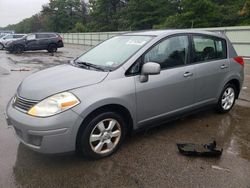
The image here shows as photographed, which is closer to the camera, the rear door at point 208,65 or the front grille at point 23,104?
the front grille at point 23,104

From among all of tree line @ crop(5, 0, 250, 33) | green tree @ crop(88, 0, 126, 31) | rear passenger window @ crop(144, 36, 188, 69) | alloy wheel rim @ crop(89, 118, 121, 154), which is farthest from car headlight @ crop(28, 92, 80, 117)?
green tree @ crop(88, 0, 126, 31)

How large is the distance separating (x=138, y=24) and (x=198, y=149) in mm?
35374

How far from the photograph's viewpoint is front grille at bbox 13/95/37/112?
327 cm

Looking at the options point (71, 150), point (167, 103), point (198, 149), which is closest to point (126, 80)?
point (167, 103)

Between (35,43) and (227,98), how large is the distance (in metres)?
20.1

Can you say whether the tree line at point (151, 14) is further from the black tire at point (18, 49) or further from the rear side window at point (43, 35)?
the black tire at point (18, 49)

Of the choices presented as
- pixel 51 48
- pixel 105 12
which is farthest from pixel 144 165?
pixel 105 12

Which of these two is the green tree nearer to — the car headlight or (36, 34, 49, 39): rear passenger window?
(36, 34, 49, 39): rear passenger window

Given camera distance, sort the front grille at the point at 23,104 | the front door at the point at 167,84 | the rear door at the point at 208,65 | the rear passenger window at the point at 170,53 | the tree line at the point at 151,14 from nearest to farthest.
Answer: the front grille at the point at 23,104, the front door at the point at 167,84, the rear passenger window at the point at 170,53, the rear door at the point at 208,65, the tree line at the point at 151,14

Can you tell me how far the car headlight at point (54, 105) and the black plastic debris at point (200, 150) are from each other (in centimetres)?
163

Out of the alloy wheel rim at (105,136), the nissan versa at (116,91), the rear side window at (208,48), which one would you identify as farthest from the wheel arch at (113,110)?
the rear side window at (208,48)

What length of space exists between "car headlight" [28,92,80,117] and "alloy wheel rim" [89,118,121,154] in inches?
19.0

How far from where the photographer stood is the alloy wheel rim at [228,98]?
5.31 metres

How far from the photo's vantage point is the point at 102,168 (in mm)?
3379
